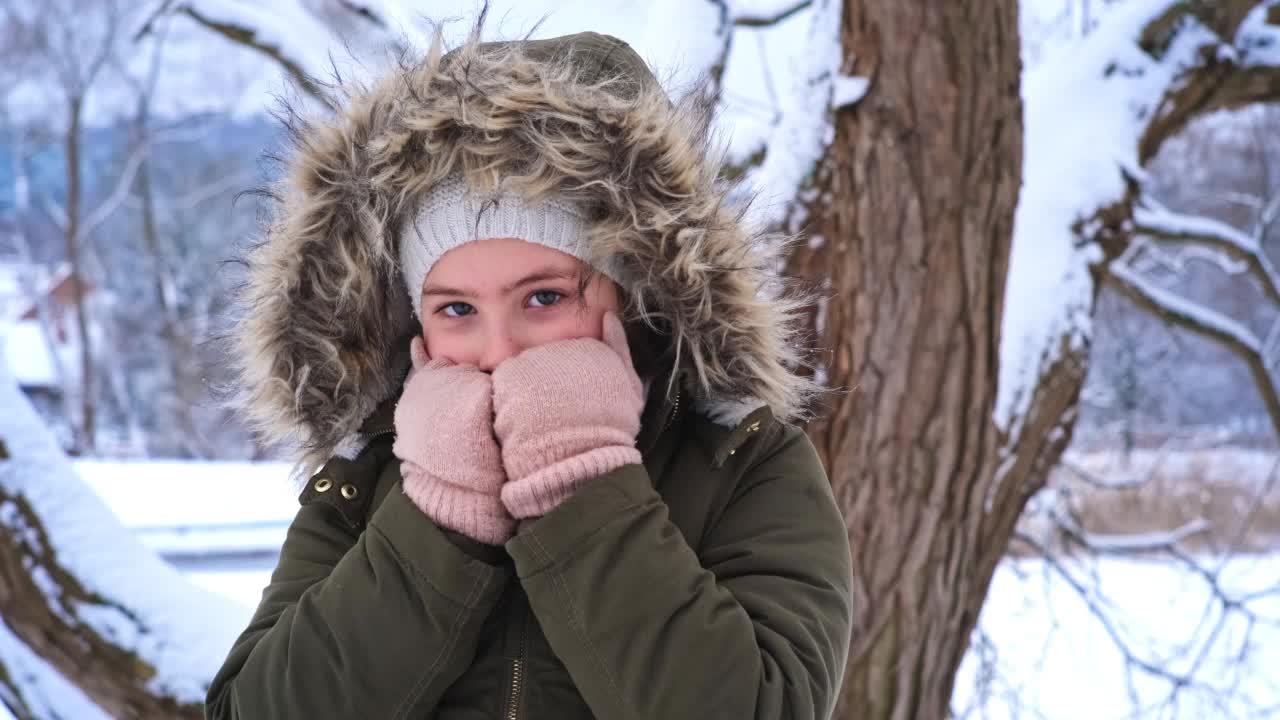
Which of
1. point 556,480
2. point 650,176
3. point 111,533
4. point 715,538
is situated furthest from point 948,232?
point 111,533

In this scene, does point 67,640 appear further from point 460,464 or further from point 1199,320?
point 1199,320

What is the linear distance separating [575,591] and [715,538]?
0.23 m

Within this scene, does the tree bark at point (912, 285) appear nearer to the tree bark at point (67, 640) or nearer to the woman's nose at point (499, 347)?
the woman's nose at point (499, 347)

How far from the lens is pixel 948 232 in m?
2.26

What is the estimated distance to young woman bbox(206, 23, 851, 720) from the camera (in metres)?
1.08

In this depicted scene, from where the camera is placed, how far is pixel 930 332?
229 cm

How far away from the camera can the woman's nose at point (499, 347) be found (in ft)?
4.06

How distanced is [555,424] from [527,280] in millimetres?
223

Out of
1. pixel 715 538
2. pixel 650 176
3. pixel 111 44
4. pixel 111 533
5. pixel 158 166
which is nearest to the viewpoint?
pixel 715 538

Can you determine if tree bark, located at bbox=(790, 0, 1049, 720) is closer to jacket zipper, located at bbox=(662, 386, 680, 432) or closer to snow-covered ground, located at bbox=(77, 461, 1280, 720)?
jacket zipper, located at bbox=(662, 386, 680, 432)

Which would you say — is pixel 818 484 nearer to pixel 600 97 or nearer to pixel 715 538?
pixel 715 538

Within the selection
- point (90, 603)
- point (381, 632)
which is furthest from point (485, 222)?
point (90, 603)

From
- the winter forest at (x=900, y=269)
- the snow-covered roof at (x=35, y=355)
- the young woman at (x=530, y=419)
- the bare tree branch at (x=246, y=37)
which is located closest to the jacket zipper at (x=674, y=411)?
the young woman at (x=530, y=419)

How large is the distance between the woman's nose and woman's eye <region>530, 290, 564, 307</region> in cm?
6
